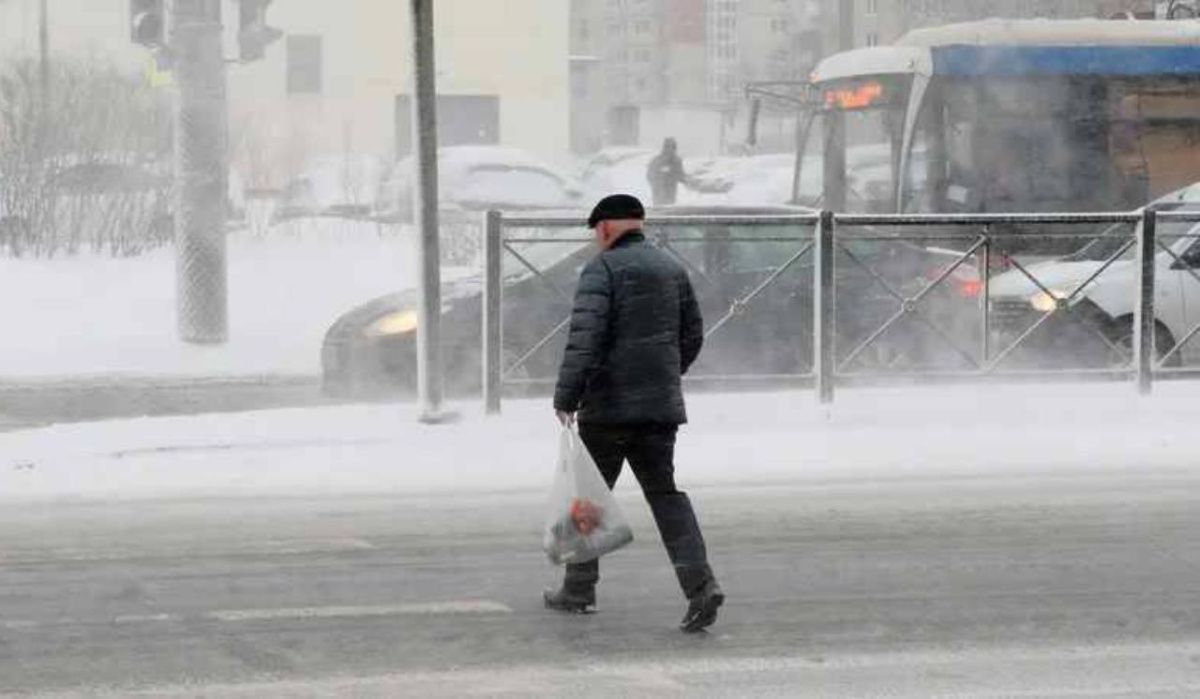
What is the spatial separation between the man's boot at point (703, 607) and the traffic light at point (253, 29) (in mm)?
11311

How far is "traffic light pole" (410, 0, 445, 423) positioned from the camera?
13430mm

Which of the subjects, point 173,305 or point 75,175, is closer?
point 173,305

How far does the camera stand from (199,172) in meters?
18.6

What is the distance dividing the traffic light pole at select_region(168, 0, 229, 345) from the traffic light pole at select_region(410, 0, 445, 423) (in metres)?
5.37

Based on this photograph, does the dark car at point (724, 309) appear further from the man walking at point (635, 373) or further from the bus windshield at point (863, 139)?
the bus windshield at point (863, 139)

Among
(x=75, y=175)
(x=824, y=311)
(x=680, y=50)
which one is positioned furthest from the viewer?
(x=680, y=50)

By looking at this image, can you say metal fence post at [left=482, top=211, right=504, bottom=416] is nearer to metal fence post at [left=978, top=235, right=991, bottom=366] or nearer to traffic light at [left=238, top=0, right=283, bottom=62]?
metal fence post at [left=978, top=235, right=991, bottom=366]

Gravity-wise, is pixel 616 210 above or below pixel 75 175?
above

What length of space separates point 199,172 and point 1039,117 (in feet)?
32.9

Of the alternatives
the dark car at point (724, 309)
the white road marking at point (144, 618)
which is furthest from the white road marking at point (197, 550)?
the dark car at point (724, 309)

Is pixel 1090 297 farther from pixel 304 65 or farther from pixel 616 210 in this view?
pixel 304 65

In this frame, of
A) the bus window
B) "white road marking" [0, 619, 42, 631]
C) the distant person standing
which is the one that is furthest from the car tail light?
the distant person standing

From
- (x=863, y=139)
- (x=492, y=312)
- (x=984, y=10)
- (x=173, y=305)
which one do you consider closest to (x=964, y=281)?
(x=492, y=312)

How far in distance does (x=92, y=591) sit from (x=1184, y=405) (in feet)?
27.3
